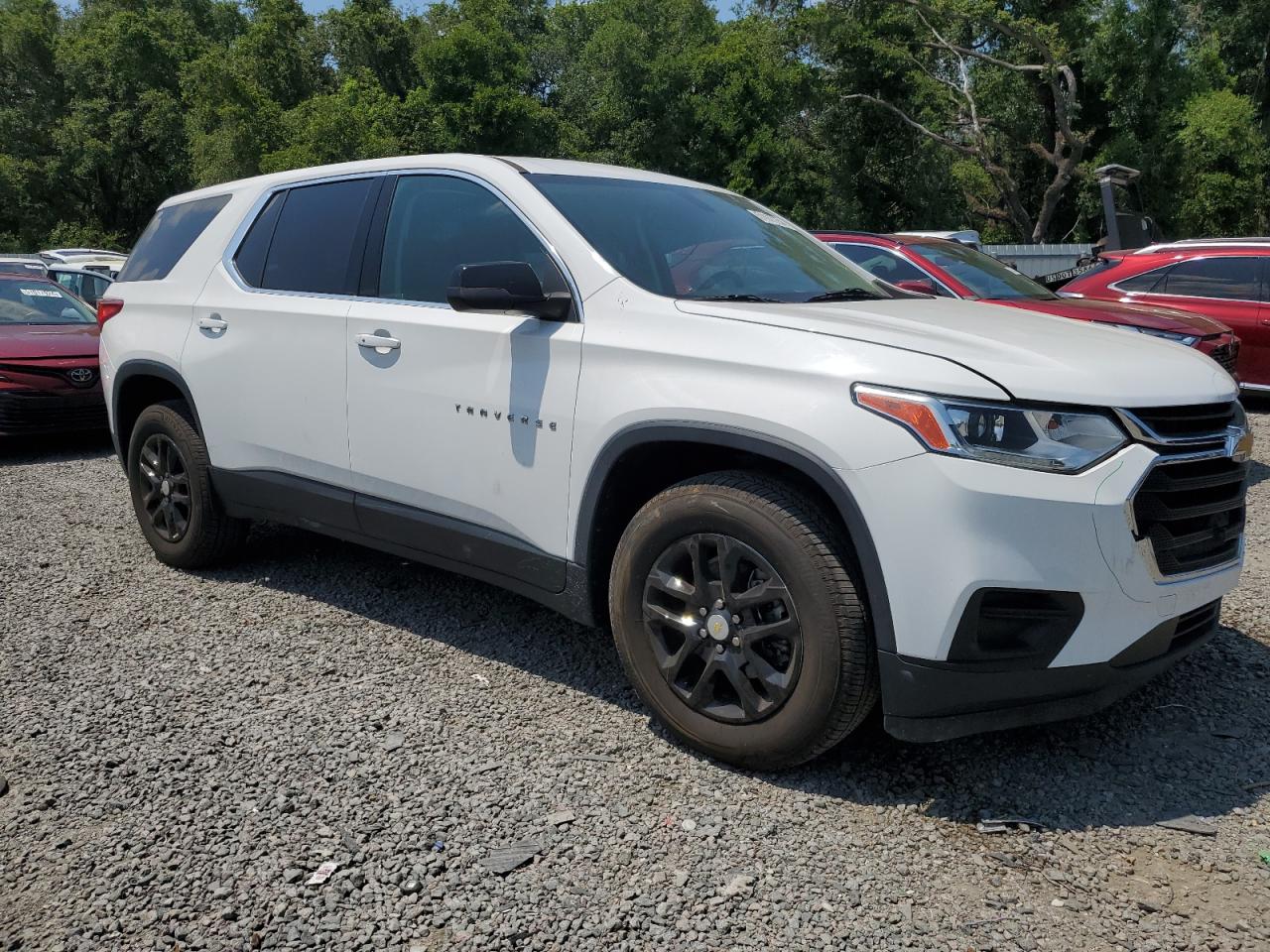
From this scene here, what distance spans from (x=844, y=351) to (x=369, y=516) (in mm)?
2058

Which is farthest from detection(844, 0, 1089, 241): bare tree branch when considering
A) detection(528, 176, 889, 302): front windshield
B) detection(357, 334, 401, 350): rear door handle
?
detection(357, 334, 401, 350): rear door handle

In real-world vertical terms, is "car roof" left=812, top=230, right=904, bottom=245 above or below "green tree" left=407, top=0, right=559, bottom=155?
below

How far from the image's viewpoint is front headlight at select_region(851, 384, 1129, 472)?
2.54m

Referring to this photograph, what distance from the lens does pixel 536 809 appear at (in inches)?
113

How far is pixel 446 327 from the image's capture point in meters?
3.58

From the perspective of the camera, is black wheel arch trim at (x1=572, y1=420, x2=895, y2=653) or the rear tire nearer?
black wheel arch trim at (x1=572, y1=420, x2=895, y2=653)

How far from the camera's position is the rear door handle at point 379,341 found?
3721mm

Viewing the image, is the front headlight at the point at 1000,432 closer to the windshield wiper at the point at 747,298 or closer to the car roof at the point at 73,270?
the windshield wiper at the point at 747,298

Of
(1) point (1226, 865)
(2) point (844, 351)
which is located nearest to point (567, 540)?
(2) point (844, 351)

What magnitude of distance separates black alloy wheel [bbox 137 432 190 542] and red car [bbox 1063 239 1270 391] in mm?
7588

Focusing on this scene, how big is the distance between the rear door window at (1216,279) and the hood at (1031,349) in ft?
23.2

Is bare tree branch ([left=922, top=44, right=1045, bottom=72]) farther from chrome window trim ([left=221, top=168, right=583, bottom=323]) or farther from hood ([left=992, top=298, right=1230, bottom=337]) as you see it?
chrome window trim ([left=221, top=168, right=583, bottom=323])

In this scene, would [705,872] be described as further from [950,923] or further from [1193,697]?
[1193,697]

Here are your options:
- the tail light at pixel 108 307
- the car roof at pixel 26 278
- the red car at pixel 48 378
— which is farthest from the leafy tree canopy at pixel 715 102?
the tail light at pixel 108 307
